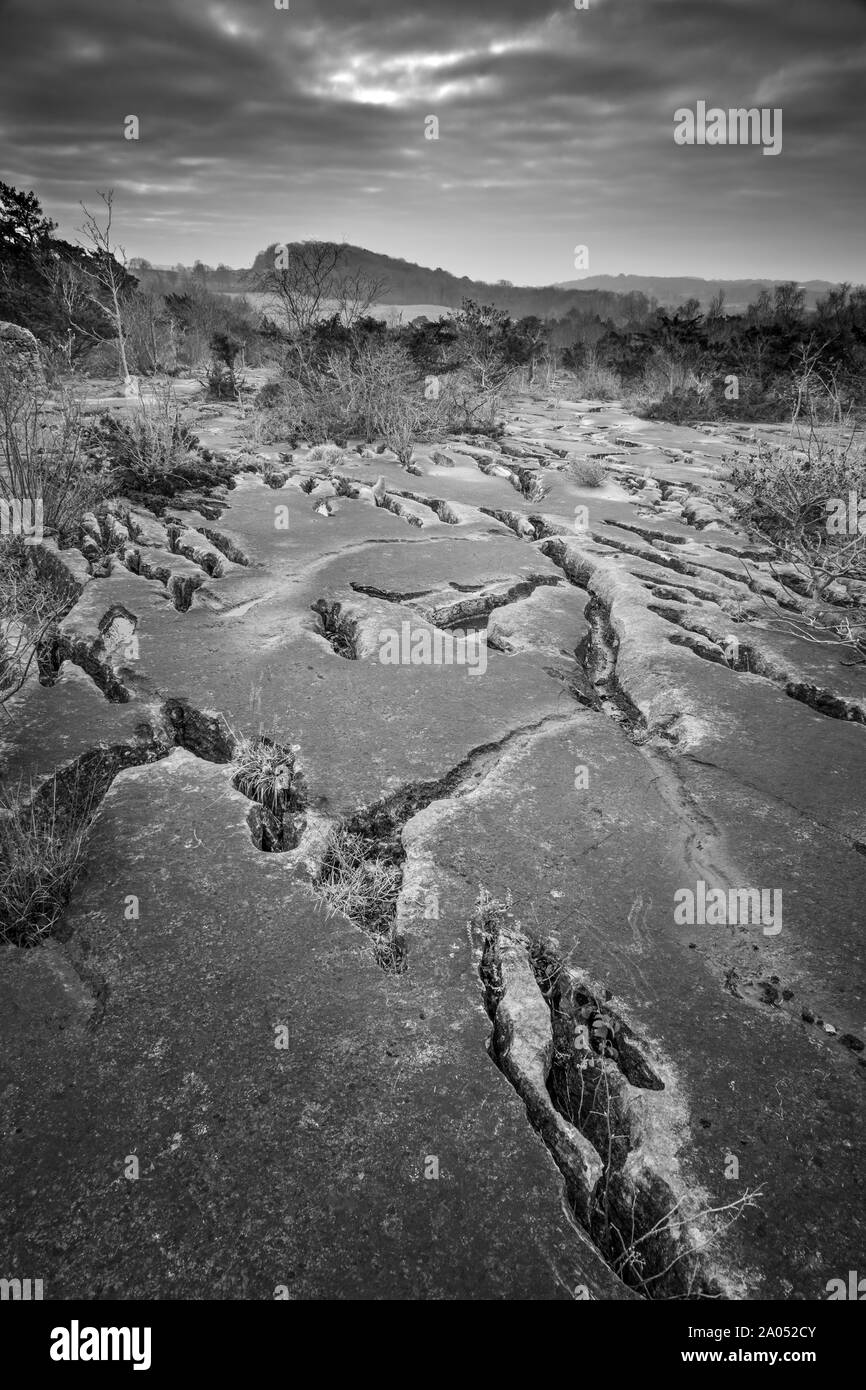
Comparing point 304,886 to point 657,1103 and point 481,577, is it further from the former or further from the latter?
point 481,577

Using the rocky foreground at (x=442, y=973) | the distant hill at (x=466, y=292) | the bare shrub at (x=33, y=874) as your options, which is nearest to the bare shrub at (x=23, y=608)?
the rocky foreground at (x=442, y=973)

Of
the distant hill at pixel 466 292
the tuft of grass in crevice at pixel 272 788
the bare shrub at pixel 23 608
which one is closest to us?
the tuft of grass in crevice at pixel 272 788

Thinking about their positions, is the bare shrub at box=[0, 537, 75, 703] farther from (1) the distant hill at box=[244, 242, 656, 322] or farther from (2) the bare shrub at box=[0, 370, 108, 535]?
(1) the distant hill at box=[244, 242, 656, 322]

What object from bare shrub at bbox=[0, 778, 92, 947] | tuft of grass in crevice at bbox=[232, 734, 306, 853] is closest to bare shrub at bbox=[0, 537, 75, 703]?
bare shrub at bbox=[0, 778, 92, 947]

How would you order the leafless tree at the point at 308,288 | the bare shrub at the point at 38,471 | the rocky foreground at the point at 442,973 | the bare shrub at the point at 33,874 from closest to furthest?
the rocky foreground at the point at 442,973, the bare shrub at the point at 33,874, the bare shrub at the point at 38,471, the leafless tree at the point at 308,288

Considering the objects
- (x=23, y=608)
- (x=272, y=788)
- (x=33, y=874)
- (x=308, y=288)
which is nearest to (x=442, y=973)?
(x=272, y=788)

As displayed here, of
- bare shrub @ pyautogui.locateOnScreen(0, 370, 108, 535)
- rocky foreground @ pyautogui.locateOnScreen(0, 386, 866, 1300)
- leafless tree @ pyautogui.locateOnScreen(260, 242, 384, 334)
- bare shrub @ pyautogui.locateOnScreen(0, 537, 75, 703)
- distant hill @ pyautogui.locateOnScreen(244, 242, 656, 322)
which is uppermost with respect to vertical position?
distant hill @ pyautogui.locateOnScreen(244, 242, 656, 322)

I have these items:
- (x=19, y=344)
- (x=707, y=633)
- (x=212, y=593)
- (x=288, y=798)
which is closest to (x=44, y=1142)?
(x=288, y=798)

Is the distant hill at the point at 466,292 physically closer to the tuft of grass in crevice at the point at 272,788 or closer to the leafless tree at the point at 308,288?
the leafless tree at the point at 308,288
